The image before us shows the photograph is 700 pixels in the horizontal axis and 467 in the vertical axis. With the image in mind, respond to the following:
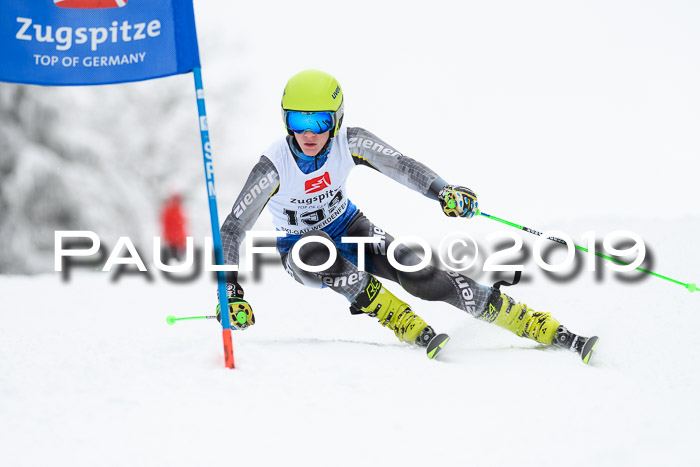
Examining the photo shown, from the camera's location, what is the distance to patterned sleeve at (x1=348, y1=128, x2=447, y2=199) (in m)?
3.81

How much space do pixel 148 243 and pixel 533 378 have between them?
38.1 ft

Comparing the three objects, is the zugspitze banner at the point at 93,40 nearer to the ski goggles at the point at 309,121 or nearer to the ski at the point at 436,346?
the ski goggles at the point at 309,121

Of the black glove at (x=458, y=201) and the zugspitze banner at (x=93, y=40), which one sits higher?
the zugspitze banner at (x=93, y=40)

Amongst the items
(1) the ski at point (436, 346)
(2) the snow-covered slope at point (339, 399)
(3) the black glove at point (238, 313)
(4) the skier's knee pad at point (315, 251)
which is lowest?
(2) the snow-covered slope at point (339, 399)

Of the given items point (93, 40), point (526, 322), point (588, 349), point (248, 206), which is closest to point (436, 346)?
point (526, 322)

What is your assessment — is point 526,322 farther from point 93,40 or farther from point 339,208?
point 93,40

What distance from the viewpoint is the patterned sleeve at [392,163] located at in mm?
3808

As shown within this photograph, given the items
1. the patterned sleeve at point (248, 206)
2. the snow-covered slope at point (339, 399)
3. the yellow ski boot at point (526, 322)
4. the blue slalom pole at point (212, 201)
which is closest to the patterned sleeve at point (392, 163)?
the patterned sleeve at point (248, 206)

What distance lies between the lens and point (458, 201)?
3625mm

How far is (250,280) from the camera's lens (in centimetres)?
735

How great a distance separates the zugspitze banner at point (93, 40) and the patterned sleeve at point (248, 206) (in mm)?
819

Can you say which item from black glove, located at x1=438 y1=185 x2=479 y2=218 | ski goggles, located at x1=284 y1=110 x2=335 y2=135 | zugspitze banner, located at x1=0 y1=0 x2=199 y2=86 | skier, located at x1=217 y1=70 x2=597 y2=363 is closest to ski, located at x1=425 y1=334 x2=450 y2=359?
skier, located at x1=217 y1=70 x2=597 y2=363

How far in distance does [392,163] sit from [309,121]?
0.56 m

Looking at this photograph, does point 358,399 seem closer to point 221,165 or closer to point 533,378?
point 533,378
